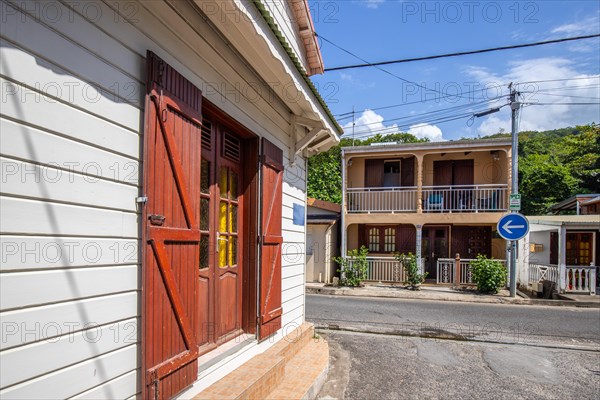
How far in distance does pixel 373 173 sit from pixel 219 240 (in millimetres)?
13002

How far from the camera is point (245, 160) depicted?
4191mm

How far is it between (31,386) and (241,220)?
8.71ft

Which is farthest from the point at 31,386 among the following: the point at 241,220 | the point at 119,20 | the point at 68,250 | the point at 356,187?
the point at 356,187

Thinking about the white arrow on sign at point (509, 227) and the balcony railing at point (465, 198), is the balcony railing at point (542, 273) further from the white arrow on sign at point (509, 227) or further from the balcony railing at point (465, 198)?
the white arrow on sign at point (509, 227)

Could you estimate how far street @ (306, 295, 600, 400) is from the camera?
4305mm

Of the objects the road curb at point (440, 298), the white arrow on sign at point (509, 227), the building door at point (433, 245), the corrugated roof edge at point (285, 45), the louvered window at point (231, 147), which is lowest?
the road curb at point (440, 298)

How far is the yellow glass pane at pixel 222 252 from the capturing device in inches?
148

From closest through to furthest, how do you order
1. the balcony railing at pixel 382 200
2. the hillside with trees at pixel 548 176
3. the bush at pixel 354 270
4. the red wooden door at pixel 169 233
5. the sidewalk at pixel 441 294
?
the red wooden door at pixel 169 233 → the sidewalk at pixel 441 294 → the bush at pixel 354 270 → the balcony railing at pixel 382 200 → the hillside with trees at pixel 548 176

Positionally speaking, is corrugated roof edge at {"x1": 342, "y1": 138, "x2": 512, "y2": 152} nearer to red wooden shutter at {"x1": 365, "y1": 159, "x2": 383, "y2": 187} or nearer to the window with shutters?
red wooden shutter at {"x1": 365, "y1": 159, "x2": 383, "y2": 187}

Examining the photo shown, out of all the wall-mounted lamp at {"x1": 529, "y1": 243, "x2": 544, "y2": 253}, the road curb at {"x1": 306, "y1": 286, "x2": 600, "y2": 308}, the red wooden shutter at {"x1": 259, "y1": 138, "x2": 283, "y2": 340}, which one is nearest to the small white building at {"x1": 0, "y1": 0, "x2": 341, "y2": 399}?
the red wooden shutter at {"x1": 259, "y1": 138, "x2": 283, "y2": 340}

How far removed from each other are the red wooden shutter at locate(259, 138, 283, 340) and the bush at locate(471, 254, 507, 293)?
9.31 metres

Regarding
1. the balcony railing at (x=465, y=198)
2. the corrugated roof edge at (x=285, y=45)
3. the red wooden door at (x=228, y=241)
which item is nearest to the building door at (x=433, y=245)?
the balcony railing at (x=465, y=198)

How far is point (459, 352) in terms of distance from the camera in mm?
A: 5715

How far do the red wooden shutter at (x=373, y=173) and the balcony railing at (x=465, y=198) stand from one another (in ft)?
6.47
